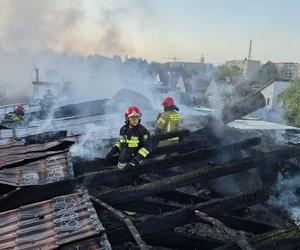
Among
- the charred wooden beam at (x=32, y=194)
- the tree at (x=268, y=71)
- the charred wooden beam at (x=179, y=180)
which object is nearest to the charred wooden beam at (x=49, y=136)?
the charred wooden beam at (x=32, y=194)

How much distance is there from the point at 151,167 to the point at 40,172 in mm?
1638

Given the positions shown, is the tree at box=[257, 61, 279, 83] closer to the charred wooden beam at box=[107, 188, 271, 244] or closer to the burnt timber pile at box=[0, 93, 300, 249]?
the burnt timber pile at box=[0, 93, 300, 249]

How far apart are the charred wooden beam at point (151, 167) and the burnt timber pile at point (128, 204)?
14 mm

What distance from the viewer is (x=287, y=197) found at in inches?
211

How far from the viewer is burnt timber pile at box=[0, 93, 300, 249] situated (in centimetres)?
337

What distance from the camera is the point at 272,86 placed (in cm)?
3431

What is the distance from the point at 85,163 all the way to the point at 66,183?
3.88 feet

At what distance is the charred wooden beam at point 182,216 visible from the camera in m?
3.58

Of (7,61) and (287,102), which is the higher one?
(7,61)

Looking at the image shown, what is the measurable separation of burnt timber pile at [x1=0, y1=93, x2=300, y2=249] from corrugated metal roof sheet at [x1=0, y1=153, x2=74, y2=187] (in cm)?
1

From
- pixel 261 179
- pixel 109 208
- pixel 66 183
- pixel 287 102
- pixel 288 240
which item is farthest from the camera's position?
pixel 287 102

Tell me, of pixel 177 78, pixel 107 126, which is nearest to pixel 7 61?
pixel 177 78

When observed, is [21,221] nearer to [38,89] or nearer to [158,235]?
[158,235]

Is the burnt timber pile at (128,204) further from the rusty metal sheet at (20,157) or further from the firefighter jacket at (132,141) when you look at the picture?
the firefighter jacket at (132,141)
